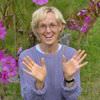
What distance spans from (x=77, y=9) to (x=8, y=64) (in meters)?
1.08

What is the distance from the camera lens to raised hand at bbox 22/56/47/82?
276 cm

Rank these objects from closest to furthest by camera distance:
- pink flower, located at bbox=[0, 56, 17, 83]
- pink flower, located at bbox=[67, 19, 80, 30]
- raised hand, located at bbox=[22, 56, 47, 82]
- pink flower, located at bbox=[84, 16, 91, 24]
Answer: raised hand, located at bbox=[22, 56, 47, 82] < pink flower, located at bbox=[0, 56, 17, 83] < pink flower, located at bbox=[84, 16, 91, 24] < pink flower, located at bbox=[67, 19, 80, 30]

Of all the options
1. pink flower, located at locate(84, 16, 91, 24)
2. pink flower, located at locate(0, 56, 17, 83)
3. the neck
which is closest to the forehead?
the neck

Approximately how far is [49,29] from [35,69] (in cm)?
34

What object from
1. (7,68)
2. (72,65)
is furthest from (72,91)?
(7,68)

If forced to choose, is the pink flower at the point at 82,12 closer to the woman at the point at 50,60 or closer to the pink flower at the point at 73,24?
the pink flower at the point at 73,24

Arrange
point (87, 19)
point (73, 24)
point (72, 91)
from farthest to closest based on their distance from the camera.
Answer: point (73, 24) → point (87, 19) → point (72, 91)

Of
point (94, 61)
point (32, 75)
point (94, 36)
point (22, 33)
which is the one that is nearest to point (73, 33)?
point (94, 61)

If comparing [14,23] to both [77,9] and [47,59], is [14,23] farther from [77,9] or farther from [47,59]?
[47,59]

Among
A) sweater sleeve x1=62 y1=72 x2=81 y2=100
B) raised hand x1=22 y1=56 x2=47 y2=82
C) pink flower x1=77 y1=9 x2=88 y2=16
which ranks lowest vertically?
sweater sleeve x1=62 y1=72 x2=81 y2=100

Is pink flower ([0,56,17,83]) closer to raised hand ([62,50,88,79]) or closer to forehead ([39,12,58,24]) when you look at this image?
forehead ([39,12,58,24])

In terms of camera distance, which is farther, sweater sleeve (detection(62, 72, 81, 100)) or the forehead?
the forehead

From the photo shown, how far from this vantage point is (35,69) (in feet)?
9.12

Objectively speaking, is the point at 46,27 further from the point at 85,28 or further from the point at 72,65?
the point at 85,28
